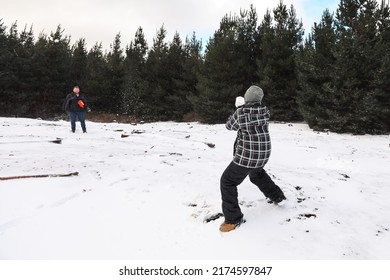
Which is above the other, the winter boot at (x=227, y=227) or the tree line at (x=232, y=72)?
the tree line at (x=232, y=72)

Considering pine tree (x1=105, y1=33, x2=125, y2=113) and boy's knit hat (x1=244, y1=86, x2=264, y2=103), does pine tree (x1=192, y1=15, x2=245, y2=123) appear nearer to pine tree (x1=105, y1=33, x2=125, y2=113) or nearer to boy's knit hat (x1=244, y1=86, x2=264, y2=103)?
pine tree (x1=105, y1=33, x2=125, y2=113)

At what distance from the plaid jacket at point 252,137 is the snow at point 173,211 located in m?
1.07

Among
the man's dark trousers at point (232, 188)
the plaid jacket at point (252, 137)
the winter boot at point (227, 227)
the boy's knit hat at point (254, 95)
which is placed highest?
the boy's knit hat at point (254, 95)

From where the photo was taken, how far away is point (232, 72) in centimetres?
2272

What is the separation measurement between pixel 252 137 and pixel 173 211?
1.91 m

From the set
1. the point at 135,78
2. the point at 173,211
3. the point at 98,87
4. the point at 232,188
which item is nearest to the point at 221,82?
the point at 135,78

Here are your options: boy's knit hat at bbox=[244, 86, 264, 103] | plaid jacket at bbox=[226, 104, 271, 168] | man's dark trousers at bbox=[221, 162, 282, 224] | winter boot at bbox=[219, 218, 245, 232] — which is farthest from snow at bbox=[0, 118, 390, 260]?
boy's knit hat at bbox=[244, 86, 264, 103]

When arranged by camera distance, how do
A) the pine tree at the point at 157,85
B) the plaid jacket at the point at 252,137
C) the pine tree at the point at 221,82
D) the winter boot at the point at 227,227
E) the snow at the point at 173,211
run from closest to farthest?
the snow at the point at 173,211 < the plaid jacket at the point at 252,137 < the winter boot at the point at 227,227 < the pine tree at the point at 221,82 < the pine tree at the point at 157,85

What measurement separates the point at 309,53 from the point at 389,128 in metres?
6.44

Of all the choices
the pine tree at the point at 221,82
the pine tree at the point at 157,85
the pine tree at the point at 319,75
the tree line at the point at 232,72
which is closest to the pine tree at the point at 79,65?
the tree line at the point at 232,72

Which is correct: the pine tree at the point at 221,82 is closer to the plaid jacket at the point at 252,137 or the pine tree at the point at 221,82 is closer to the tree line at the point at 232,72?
Answer: the tree line at the point at 232,72

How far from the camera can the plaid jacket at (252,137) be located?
163 inches

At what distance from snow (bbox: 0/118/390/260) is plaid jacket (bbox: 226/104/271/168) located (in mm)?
1067

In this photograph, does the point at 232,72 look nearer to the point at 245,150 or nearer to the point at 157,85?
the point at 157,85
